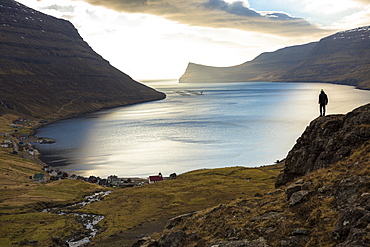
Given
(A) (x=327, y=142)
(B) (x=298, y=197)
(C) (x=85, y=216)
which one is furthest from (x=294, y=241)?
(C) (x=85, y=216)

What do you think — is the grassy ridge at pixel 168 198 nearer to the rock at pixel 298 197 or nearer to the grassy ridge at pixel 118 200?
the grassy ridge at pixel 118 200

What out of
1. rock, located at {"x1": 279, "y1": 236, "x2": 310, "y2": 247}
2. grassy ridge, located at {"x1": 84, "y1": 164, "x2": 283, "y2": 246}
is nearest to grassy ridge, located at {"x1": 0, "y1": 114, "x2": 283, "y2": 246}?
grassy ridge, located at {"x1": 84, "y1": 164, "x2": 283, "y2": 246}

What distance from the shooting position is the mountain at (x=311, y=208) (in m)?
17.4

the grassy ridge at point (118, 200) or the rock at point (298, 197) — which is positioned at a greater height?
the rock at point (298, 197)

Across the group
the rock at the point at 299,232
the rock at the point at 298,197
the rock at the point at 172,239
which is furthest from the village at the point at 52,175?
the rock at the point at 299,232

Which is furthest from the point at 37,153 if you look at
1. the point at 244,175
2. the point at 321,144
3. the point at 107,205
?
the point at 321,144

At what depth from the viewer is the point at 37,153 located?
5738 inches

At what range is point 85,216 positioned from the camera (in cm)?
6969

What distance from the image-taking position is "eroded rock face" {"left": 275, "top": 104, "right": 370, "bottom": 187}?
27609 mm

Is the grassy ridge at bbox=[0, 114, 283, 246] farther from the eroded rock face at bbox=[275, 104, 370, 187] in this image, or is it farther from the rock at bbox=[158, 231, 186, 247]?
the eroded rock face at bbox=[275, 104, 370, 187]

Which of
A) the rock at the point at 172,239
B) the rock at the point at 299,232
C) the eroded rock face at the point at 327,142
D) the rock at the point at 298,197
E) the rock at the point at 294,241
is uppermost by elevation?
the eroded rock face at the point at 327,142

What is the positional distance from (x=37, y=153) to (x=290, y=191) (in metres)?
140

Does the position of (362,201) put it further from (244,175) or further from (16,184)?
(16,184)

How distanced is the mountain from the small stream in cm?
3220
